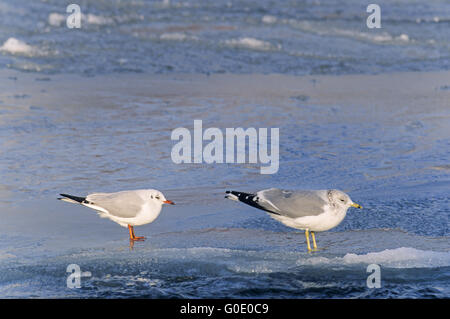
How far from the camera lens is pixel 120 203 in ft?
16.0

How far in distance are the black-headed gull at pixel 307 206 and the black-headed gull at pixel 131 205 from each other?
0.52 m

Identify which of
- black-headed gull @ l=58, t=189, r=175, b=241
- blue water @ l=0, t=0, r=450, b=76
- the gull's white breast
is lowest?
the gull's white breast

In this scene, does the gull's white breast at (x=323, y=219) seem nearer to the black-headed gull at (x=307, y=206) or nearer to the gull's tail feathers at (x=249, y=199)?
the black-headed gull at (x=307, y=206)

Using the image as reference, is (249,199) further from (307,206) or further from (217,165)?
(217,165)

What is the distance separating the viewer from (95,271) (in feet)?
14.2

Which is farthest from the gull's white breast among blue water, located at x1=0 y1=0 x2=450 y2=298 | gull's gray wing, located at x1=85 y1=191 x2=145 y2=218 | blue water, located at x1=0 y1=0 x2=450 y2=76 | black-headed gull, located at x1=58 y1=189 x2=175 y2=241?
blue water, located at x1=0 y1=0 x2=450 y2=76

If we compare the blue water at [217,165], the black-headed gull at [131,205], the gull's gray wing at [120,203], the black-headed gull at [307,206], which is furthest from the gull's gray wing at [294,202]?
the gull's gray wing at [120,203]

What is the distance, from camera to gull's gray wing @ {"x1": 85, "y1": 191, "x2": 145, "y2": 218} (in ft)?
16.0

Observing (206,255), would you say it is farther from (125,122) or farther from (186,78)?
(186,78)

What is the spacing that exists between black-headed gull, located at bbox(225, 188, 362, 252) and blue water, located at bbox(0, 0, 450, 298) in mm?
202

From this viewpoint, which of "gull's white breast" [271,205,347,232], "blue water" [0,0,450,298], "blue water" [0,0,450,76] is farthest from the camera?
"blue water" [0,0,450,76]

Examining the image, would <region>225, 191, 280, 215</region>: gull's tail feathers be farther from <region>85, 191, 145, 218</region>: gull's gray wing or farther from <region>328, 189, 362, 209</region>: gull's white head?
<region>85, 191, 145, 218</region>: gull's gray wing

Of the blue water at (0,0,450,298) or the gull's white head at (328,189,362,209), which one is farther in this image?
the gull's white head at (328,189,362,209)
